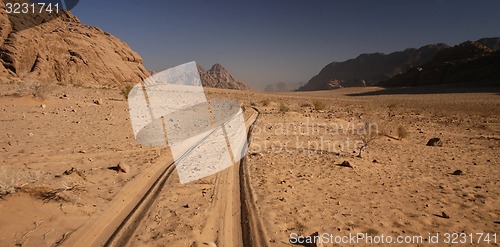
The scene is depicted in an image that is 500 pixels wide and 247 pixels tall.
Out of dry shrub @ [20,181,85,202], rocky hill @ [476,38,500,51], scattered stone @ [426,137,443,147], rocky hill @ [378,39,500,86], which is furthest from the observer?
rocky hill @ [476,38,500,51]

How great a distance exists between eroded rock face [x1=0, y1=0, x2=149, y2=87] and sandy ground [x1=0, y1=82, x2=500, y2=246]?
23773 millimetres

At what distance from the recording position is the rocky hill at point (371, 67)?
11174 centimetres

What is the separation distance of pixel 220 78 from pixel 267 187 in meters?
138

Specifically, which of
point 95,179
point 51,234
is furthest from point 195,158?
point 51,234

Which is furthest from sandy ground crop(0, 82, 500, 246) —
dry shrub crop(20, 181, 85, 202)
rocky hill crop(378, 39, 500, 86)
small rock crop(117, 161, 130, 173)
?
rocky hill crop(378, 39, 500, 86)

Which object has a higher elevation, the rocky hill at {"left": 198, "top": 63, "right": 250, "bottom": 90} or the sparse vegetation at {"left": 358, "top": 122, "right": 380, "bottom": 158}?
the rocky hill at {"left": 198, "top": 63, "right": 250, "bottom": 90}

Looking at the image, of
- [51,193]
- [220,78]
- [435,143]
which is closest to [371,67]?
[220,78]

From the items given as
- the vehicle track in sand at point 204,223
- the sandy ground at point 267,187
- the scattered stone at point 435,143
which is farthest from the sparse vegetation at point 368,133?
the vehicle track in sand at point 204,223

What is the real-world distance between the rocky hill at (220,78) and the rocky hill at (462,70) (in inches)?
3174

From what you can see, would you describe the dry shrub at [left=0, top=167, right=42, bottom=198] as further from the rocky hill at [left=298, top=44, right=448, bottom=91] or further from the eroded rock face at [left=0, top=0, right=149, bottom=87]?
the rocky hill at [left=298, top=44, right=448, bottom=91]

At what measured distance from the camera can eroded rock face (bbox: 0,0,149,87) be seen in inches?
1145

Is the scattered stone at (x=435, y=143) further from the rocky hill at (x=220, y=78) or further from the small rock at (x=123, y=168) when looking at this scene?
the rocky hill at (x=220, y=78)

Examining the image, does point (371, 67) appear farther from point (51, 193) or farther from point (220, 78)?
point (51, 193)

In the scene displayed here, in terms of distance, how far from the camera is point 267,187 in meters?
5.93
